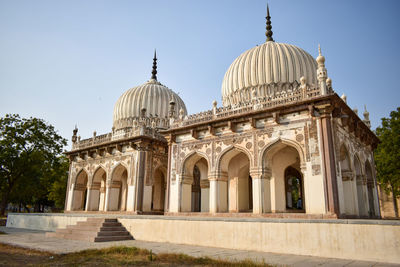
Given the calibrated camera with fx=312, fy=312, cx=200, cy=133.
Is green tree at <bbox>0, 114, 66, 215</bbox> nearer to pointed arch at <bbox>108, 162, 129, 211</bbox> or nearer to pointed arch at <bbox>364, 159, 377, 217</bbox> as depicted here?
pointed arch at <bbox>108, 162, 129, 211</bbox>

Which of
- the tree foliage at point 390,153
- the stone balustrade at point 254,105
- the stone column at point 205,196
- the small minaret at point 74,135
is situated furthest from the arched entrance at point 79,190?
the tree foliage at point 390,153

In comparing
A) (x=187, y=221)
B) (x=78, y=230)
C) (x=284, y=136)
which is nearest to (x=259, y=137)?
(x=284, y=136)

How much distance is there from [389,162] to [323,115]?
43.8 ft

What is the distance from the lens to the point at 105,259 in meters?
7.44

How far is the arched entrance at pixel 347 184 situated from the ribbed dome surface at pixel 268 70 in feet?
16.3

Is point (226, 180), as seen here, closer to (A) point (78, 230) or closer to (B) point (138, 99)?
(A) point (78, 230)

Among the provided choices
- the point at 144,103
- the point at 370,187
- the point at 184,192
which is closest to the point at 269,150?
the point at 184,192

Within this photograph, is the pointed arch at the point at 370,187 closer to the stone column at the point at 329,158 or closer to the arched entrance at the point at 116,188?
the stone column at the point at 329,158

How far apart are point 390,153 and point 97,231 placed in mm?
20115

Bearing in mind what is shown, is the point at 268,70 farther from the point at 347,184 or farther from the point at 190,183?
the point at 190,183

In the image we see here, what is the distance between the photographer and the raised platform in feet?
24.1

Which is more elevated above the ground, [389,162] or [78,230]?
[389,162]

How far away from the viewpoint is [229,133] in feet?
48.0

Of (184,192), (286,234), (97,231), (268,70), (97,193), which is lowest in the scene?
(97,231)
